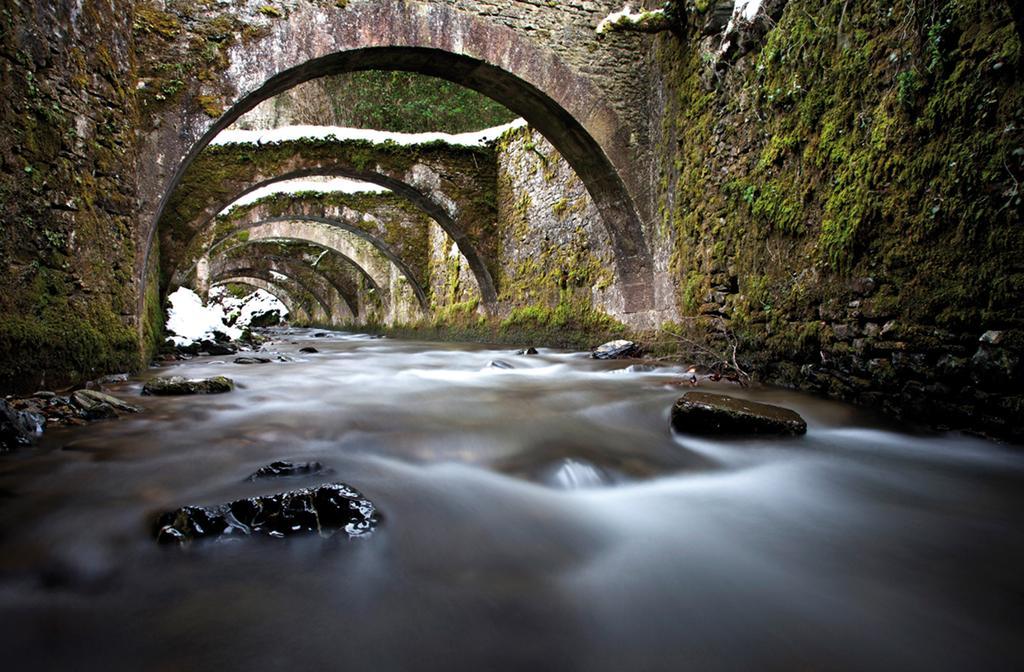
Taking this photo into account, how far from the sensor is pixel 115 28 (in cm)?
453

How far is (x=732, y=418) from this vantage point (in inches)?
105

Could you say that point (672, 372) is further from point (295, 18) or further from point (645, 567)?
point (295, 18)

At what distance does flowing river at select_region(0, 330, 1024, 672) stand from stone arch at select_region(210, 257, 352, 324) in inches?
715

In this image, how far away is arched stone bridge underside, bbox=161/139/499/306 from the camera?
29.5 ft

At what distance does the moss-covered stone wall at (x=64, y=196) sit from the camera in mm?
3229

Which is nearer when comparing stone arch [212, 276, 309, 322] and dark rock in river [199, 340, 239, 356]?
dark rock in river [199, 340, 239, 356]

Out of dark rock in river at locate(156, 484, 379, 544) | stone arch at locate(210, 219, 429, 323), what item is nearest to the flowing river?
dark rock in river at locate(156, 484, 379, 544)

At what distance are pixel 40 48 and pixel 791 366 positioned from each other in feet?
16.7

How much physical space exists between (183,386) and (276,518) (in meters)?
2.68

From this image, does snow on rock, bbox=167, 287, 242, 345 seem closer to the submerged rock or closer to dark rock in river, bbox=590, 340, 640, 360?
the submerged rock

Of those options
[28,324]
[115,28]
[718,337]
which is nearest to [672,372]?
[718,337]

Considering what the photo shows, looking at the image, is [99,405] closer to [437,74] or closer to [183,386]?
[183,386]

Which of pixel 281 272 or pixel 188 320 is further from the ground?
pixel 281 272

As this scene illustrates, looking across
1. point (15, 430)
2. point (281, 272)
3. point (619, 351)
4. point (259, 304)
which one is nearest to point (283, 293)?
point (259, 304)
